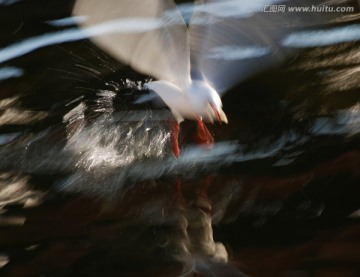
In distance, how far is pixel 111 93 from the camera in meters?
2.13

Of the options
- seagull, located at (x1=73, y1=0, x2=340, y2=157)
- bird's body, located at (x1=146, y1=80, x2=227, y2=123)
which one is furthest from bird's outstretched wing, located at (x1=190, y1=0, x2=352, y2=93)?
bird's body, located at (x1=146, y1=80, x2=227, y2=123)

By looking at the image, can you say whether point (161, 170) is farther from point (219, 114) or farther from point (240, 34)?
point (240, 34)

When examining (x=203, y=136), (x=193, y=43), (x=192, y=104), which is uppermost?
(x=193, y=43)

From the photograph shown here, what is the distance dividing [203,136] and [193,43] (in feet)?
0.97

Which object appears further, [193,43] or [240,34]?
[240,34]

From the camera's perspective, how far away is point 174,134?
1.92m

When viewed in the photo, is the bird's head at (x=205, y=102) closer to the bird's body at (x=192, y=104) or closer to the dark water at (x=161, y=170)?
Answer: the bird's body at (x=192, y=104)

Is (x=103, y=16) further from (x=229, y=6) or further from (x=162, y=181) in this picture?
(x=162, y=181)

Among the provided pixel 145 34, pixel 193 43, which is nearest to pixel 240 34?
pixel 193 43

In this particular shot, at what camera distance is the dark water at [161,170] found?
4.38 feet

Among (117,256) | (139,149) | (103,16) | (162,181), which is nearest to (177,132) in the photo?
(139,149)

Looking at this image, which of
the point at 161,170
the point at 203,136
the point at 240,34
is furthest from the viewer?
the point at 240,34

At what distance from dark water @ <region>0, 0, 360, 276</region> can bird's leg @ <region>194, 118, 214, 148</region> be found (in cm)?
3

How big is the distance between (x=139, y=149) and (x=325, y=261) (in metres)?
0.81
